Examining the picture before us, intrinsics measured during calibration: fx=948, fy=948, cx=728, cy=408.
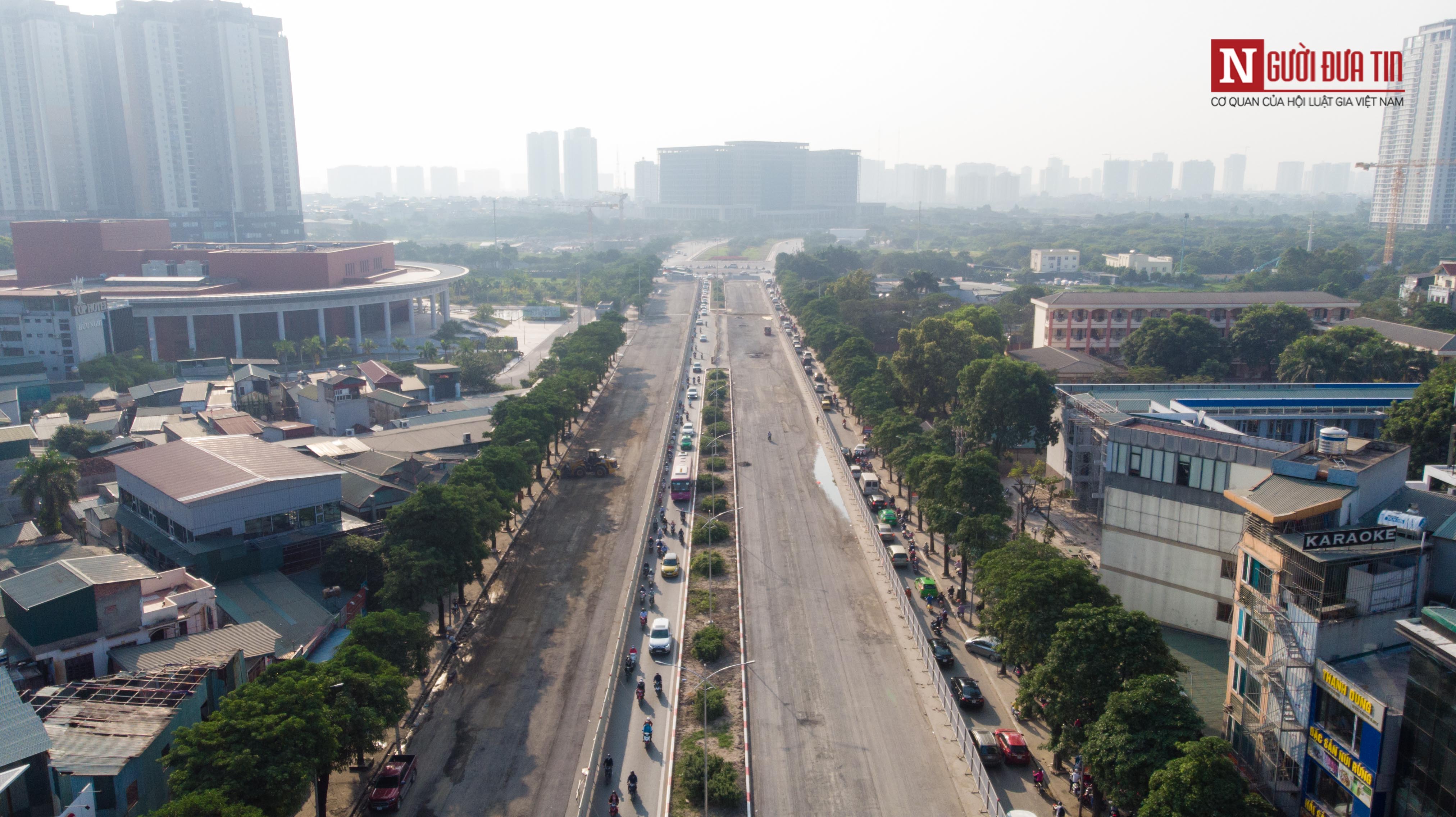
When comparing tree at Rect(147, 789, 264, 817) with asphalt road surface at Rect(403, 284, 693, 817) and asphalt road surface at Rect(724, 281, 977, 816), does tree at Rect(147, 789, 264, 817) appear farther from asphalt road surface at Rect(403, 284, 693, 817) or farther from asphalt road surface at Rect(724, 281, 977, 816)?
asphalt road surface at Rect(724, 281, 977, 816)

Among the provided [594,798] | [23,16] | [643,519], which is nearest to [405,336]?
[643,519]

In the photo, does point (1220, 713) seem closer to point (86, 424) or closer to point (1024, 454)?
point (1024, 454)

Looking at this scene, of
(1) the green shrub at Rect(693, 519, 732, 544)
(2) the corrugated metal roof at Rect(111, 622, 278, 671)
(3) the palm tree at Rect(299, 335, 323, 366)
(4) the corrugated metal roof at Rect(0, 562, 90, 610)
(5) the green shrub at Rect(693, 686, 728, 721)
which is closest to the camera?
(4) the corrugated metal roof at Rect(0, 562, 90, 610)

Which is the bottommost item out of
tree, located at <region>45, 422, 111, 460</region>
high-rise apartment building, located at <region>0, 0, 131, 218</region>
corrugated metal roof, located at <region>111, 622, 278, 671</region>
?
corrugated metal roof, located at <region>111, 622, 278, 671</region>

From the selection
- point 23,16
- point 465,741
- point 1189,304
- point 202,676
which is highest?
point 23,16

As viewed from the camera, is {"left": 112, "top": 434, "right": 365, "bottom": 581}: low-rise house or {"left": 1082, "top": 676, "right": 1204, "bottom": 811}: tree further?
{"left": 112, "top": 434, "right": 365, "bottom": 581}: low-rise house

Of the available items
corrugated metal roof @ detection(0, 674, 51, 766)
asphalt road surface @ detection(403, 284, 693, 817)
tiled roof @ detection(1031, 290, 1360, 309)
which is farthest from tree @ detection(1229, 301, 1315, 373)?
corrugated metal roof @ detection(0, 674, 51, 766)
